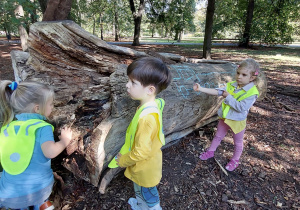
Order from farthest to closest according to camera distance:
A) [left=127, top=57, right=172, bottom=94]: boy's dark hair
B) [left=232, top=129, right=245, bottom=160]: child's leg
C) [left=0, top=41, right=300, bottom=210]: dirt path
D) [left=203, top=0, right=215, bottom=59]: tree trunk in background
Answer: [left=203, top=0, right=215, bottom=59]: tree trunk in background < [left=232, top=129, right=245, bottom=160]: child's leg < [left=0, top=41, right=300, bottom=210]: dirt path < [left=127, top=57, right=172, bottom=94]: boy's dark hair

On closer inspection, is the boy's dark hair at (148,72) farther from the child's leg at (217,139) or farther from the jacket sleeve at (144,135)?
the child's leg at (217,139)

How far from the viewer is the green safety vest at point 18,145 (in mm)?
1397

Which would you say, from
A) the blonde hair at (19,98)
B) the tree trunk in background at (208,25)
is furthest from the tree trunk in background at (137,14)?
the blonde hair at (19,98)

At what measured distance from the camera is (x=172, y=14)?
16.4 meters

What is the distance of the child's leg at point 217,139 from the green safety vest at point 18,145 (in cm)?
212

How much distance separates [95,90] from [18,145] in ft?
3.30

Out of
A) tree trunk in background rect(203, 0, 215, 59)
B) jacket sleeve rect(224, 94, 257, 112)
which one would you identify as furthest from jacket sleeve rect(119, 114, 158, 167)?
tree trunk in background rect(203, 0, 215, 59)

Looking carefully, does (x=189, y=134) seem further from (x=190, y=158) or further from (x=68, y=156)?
(x=68, y=156)

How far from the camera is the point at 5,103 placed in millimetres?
1378

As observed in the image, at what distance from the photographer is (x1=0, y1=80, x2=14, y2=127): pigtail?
53.7 inches

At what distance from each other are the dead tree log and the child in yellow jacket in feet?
1.42

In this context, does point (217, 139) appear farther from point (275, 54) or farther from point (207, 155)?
point (275, 54)

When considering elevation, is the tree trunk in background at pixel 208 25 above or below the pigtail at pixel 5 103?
above

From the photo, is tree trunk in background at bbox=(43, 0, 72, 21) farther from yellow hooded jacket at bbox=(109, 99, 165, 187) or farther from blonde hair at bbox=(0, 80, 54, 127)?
yellow hooded jacket at bbox=(109, 99, 165, 187)
